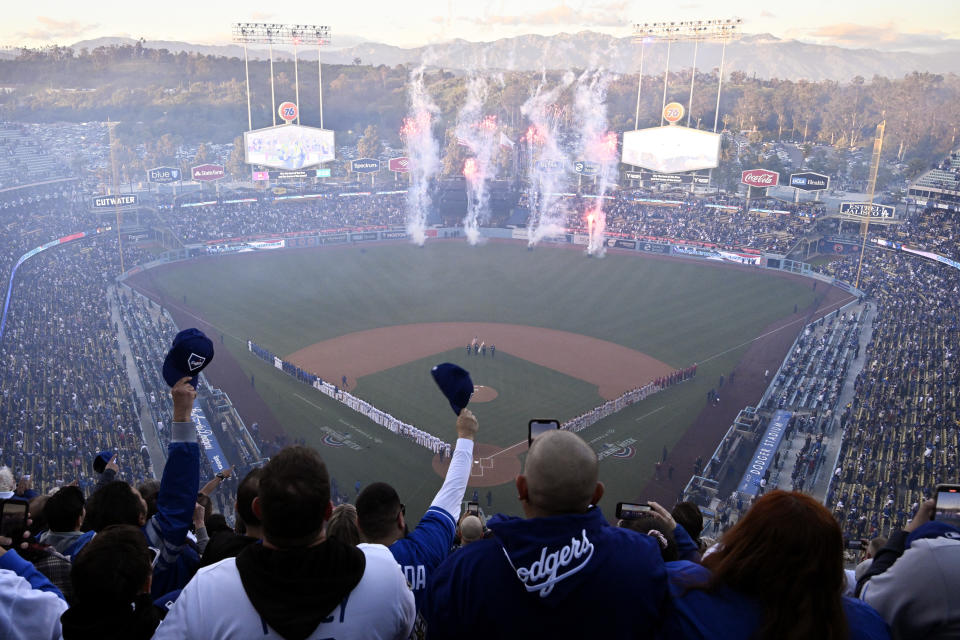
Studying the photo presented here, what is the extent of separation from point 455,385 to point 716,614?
2268 mm

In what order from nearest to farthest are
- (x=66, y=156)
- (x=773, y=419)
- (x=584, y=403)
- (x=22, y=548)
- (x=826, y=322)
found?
(x=22, y=548), (x=773, y=419), (x=584, y=403), (x=826, y=322), (x=66, y=156)

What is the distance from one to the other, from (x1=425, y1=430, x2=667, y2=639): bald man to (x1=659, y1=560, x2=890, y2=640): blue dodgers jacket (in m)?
0.08

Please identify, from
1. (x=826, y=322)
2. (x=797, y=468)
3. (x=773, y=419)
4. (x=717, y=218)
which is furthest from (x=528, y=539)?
(x=717, y=218)

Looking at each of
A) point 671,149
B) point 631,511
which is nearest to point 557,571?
point 631,511

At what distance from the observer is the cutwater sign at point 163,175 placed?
65.2m

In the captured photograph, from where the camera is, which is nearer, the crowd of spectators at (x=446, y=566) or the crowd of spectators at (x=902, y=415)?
the crowd of spectators at (x=446, y=566)

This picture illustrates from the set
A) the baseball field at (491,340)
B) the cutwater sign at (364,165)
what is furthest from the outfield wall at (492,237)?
the cutwater sign at (364,165)

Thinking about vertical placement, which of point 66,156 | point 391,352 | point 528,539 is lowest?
point 391,352

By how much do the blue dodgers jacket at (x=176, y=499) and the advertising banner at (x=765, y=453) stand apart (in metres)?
21.0

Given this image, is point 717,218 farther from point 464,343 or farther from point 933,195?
point 464,343

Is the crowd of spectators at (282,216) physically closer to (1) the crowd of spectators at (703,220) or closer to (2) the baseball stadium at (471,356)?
(2) the baseball stadium at (471,356)

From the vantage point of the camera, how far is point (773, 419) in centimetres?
2844

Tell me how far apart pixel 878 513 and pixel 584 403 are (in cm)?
1288

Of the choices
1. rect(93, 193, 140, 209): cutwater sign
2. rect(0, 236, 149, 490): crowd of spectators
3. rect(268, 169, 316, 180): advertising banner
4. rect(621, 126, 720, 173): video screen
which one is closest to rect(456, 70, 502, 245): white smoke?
rect(621, 126, 720, 173): video screen
